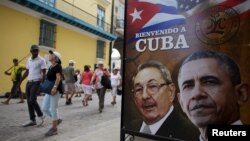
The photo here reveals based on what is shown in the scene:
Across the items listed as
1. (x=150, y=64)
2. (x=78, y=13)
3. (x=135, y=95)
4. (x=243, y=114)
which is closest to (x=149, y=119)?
(x=135, y=95)

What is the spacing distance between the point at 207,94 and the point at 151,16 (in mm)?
1222

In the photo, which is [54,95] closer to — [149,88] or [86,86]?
Answer: [149,88]

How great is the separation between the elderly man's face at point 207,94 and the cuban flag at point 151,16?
0.58 meters

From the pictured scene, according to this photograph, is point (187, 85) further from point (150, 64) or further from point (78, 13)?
point (78, 13)

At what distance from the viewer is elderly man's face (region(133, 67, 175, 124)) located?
4.00 metres

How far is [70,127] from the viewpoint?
25.2 ft

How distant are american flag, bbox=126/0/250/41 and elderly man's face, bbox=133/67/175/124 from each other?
537 millimetres

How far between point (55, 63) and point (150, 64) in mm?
3284

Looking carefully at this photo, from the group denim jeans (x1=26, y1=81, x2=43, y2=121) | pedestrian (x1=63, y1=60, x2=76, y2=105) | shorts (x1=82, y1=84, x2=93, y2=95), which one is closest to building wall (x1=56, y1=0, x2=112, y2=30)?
pedestrian (x1=63, y1=60, x2=76, y2=105)

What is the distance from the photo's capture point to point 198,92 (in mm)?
3674

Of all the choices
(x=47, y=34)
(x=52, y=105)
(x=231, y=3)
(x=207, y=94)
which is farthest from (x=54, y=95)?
(x=47, y=34)

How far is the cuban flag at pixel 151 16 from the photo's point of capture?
12.8 ft

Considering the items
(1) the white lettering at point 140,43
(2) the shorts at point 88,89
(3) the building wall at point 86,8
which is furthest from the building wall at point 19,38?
(1) the white lettering at point 140,43

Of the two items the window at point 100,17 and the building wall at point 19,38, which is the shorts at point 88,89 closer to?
the building wall at point 19,38
